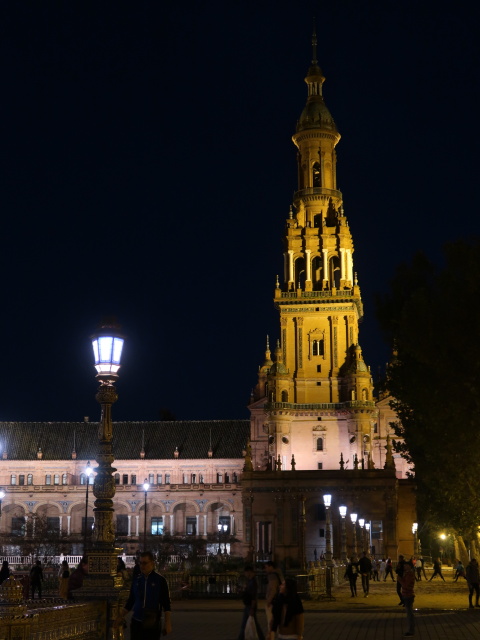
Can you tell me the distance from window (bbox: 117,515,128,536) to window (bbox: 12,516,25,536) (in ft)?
35.5

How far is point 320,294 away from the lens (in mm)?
99625

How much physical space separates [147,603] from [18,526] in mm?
100741

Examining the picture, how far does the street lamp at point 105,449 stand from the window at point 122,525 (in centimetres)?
9262

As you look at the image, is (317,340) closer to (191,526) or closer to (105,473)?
(191,526)

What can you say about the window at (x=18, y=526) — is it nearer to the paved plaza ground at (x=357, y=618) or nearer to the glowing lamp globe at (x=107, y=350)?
the paved plaza ground at (x=357, y=618)

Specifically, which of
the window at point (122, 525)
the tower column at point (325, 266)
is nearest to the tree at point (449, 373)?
the tower column at point (325, 266)

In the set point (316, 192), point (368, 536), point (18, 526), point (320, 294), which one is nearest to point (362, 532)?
point (368, 536)

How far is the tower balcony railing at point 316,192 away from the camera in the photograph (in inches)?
4166

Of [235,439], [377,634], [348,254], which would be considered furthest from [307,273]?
[377,634]

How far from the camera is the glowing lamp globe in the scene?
19891 mm

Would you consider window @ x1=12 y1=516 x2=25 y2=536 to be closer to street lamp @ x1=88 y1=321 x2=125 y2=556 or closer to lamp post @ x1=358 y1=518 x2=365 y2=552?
lamp post @ x1=358 y1=518 x2=365 y2=552

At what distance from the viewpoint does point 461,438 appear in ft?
115

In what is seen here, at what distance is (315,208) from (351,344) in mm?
17017

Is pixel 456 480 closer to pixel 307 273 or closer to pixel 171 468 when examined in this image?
pixel 307 273
